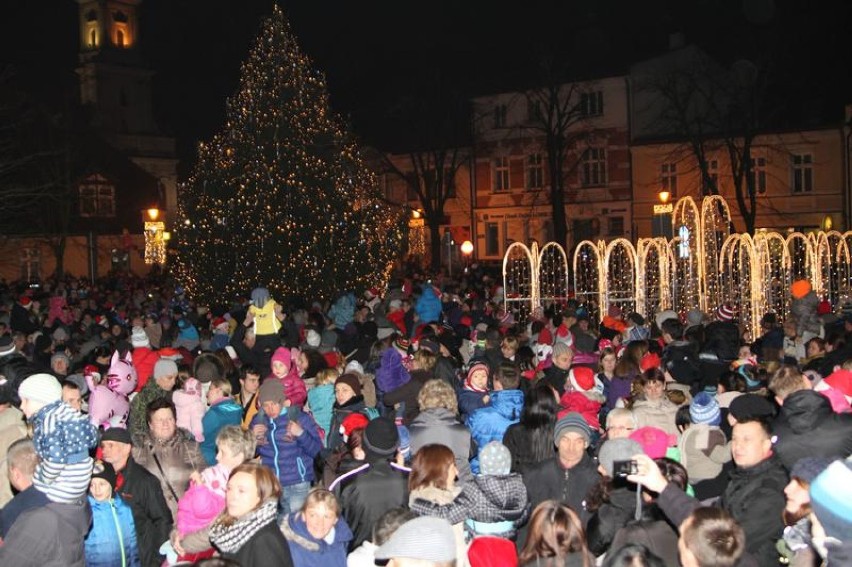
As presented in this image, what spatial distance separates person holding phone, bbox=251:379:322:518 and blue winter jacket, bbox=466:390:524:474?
1.35 metres

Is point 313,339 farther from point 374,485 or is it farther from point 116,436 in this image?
point 374,485

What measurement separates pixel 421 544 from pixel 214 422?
5.38 metres

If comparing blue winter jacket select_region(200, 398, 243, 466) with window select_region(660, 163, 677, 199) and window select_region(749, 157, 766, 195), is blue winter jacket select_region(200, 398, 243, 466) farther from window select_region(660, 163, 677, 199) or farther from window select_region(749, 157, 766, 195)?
window select_region(660, 163, 677, 199)

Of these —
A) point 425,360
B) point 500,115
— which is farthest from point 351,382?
point 500,115

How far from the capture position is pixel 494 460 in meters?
6.43

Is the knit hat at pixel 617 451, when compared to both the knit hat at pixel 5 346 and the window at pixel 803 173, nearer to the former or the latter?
the knit hat at pixel 5 346

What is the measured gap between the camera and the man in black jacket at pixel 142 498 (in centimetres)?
703

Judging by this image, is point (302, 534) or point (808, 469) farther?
point (302, 534)

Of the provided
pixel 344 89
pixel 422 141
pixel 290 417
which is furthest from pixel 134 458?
pixel 344 89

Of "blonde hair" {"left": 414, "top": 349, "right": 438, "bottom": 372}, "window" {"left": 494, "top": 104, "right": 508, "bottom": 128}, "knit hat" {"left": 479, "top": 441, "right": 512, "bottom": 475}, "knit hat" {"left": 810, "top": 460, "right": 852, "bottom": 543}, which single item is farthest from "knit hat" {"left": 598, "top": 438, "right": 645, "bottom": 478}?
"window" {"left": 494, "top": 104, "right": 508, "bottom": 128}

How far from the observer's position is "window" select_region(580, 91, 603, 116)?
51719mm

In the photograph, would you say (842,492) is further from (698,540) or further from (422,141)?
(422,141)

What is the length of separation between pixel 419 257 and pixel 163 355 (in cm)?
4008

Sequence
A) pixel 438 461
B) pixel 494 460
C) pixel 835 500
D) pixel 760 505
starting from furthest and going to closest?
pixel 494 460, pixel 438 461, pixel 760 505, pixel 835 500
